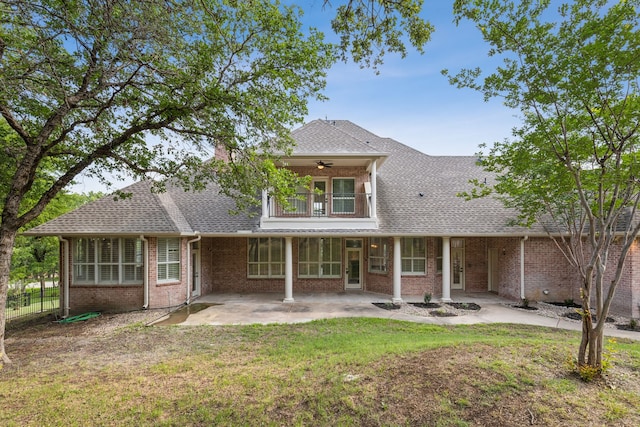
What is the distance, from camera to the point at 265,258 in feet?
45.3

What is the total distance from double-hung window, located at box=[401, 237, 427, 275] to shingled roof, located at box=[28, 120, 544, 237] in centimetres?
113

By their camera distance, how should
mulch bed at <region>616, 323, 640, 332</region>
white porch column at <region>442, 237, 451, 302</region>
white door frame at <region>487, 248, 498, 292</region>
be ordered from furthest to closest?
white door frame at <region>487, 248, 498, 292</region>, white porch column at <region>442, 237, 451, 302</region>, mulch bed at <region>616, 323, 640, 332</region>

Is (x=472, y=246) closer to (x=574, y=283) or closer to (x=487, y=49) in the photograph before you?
(x=574, y=283)

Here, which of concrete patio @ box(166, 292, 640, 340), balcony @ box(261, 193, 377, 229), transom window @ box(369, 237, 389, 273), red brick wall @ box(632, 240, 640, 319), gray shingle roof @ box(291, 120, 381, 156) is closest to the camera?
concrete patio @ box(166, 292, 640, 340)

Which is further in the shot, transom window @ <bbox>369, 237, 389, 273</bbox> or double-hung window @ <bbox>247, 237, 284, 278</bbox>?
double-hung window @ <bbox>247, 237, 284, 278</bbox>

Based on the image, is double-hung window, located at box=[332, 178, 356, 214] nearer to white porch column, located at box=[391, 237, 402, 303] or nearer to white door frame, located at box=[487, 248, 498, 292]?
white porch column, located at box=[391, 237, 402, 303]

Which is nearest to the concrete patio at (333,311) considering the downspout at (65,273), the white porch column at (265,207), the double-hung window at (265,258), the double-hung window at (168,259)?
the double-hung window at (265,258)

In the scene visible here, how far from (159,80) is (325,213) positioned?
7.65 meters

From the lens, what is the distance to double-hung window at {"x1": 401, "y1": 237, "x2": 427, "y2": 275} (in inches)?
509

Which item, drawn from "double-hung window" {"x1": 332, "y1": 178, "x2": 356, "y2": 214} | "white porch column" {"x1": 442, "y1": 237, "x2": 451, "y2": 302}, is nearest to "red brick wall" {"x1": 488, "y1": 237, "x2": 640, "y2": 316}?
"white porch column" {"x1": 442, "y1": 237, "x2": 451, "y2": 302}

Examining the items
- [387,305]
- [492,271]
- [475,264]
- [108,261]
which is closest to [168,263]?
[108,261]

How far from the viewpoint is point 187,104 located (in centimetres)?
671

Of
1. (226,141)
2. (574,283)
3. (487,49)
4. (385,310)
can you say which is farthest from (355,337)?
(574,283)

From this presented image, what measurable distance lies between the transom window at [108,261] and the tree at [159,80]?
12.0ft
